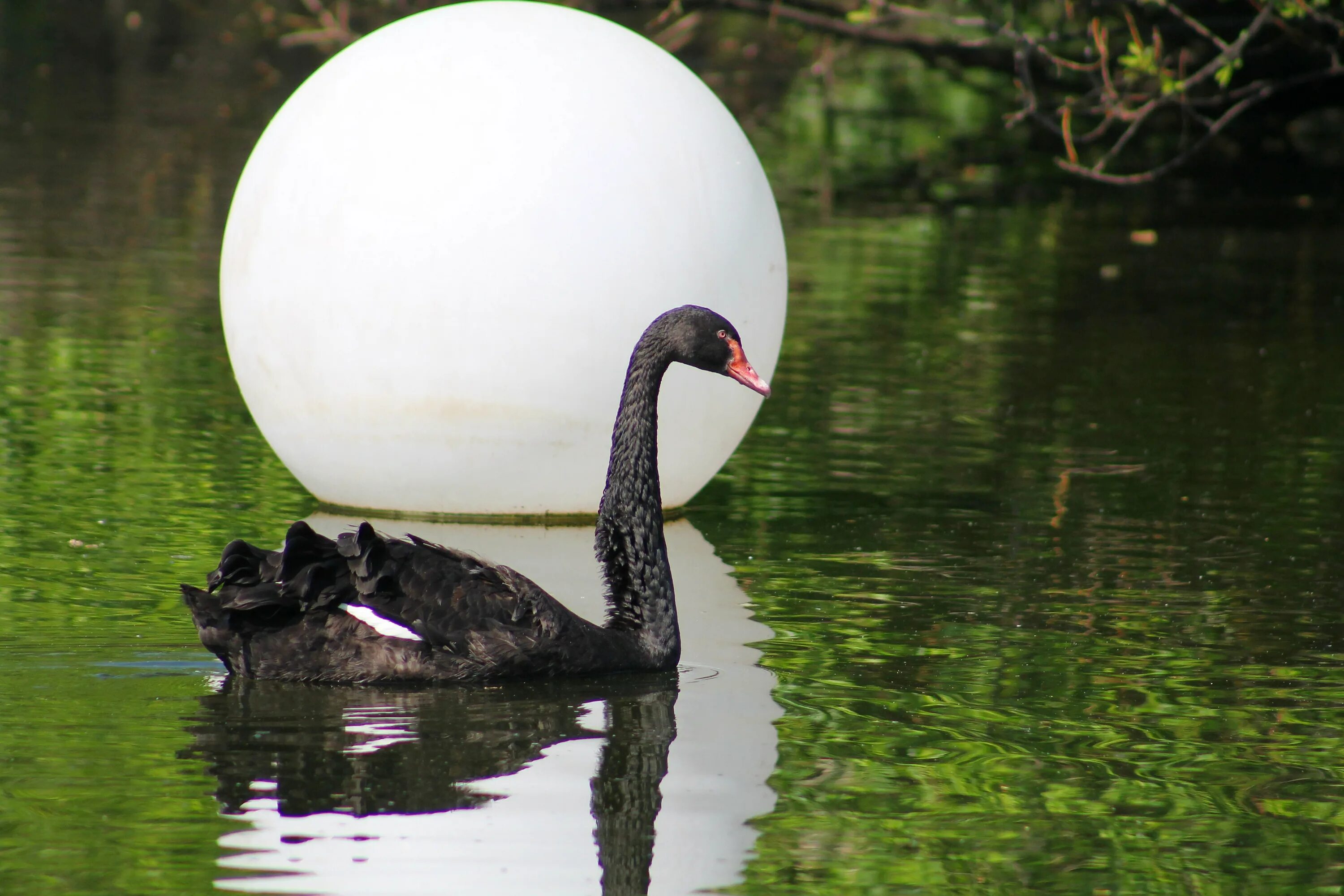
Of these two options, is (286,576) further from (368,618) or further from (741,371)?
(741,371)

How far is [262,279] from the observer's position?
9617 mm

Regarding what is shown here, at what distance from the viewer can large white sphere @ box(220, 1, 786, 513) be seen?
9.33 meters

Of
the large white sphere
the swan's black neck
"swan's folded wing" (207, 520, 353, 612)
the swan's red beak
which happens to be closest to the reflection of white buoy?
the swan's black neck

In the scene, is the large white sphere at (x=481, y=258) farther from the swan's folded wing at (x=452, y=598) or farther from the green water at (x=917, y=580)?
the swan's folded wing at (x=452, y=598)

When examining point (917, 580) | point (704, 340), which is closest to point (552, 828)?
point (704, 340)

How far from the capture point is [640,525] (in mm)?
7805

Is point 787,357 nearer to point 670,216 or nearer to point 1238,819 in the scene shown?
point 670,216

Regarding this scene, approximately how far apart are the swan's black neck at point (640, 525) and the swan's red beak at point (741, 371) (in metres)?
0.25

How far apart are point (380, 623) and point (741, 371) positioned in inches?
71.6

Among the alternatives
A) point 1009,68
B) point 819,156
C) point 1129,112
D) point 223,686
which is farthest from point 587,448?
point 819,156

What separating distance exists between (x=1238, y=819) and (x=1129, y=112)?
1226 centimetres

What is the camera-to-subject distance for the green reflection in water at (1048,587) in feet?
19.7

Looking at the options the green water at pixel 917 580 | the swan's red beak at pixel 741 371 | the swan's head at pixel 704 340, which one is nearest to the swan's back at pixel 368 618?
the green water at pixel 917 580

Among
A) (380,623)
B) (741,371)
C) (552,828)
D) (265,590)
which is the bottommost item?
(552,828)
